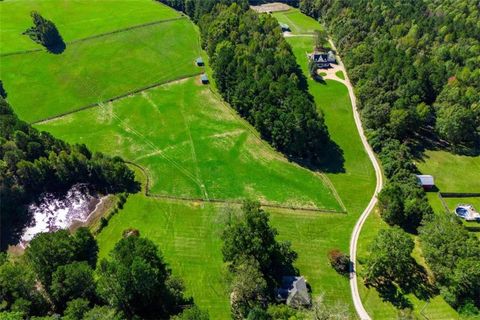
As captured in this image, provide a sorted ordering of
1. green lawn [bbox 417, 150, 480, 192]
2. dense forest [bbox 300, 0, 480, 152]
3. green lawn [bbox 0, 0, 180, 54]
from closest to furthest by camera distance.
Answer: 1. green lawn [bbox 417, 150, 480, 192]
2. dense forest [bbox 300, 0, 480, 152]
3. green lawn [bbox 0, 0, 180, 54]

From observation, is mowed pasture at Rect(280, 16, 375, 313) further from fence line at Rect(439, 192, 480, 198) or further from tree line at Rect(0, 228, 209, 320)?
tree line at Rect(0, 228, 209, 320)

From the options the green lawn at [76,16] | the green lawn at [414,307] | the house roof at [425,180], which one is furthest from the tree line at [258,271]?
the green lawn at [76,16]

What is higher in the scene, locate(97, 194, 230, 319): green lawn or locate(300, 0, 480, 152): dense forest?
locate(300, 0, 480, 152): dense forest

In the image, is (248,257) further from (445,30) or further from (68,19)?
(68,19)

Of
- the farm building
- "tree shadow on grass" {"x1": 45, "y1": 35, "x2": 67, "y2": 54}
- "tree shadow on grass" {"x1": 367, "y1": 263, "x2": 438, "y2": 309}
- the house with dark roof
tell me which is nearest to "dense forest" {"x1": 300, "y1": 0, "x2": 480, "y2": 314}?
"tree shadow on grass" {"x1": 367, "y1": 263, "x2": 438, "y2": 309}

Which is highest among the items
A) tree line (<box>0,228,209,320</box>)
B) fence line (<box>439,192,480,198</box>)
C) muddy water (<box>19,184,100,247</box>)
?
fence line (<box>439,192,480,198</box>)

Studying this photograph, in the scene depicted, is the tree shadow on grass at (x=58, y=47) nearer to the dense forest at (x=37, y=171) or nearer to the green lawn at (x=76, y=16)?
the green lawn at (x=76, y=16)

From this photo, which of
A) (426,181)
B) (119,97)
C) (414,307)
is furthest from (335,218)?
(119,97)

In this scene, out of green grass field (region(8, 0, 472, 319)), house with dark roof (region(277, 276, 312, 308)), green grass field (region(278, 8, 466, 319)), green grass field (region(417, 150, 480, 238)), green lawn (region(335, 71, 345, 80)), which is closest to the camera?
house with dark roof (region(277, 276, 312, 308))
